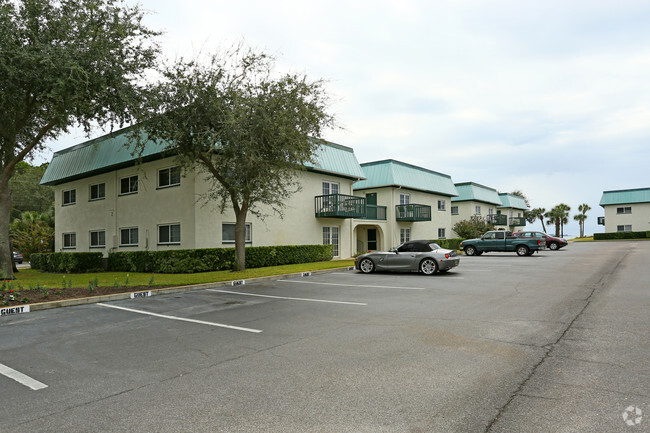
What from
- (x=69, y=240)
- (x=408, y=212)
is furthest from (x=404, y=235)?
(x=69, y=240)

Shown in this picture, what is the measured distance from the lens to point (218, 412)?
382cm

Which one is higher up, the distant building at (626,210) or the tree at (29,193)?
the tree at (29,193)

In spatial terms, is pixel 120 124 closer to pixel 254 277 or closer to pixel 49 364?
pixel 254 277

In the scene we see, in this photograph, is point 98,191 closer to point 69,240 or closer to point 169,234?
point 69,240

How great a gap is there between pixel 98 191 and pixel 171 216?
8120 millimetres

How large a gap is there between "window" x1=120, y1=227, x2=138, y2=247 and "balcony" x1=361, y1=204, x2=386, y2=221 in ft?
48.4

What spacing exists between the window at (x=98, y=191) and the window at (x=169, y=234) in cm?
635

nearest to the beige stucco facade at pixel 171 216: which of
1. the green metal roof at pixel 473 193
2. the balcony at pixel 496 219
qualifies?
the green metal roof at pixel 473 193

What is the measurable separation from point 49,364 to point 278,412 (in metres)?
3.66

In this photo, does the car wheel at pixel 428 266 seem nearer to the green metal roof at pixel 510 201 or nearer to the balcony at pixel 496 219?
the balcony at pixel 496 219

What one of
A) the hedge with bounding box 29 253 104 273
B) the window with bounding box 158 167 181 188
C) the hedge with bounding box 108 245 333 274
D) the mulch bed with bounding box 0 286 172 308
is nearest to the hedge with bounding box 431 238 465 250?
the hedge with bounding box 108 245 333 274

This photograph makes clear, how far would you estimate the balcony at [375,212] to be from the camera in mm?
30475

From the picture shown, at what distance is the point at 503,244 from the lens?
2878cm

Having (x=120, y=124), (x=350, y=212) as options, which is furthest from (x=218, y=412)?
(x=350, y=212)
